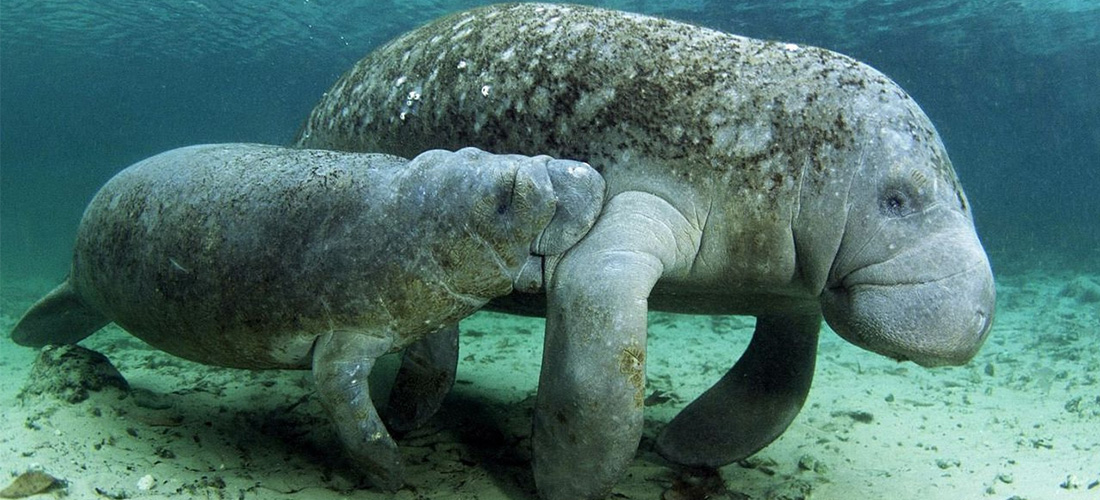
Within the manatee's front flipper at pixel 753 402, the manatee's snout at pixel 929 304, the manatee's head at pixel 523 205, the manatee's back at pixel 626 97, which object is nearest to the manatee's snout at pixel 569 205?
the manatee's head at pixel 523 205

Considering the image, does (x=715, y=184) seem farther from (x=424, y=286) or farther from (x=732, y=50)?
(x=424, y=286)

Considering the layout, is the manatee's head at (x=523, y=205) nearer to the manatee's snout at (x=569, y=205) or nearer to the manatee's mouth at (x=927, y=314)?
the manatee's snout at (x=569, y=205)

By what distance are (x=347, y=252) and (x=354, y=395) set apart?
0.68 meters

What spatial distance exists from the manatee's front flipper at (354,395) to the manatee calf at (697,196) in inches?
31.5

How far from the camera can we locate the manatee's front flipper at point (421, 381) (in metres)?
4.45

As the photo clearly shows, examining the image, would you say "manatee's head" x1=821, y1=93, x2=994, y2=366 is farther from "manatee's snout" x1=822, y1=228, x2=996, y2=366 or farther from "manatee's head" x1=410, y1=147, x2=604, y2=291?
"manatee's head" x1=410, y1=147, x2=604, y2=291

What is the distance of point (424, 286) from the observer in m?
3.39

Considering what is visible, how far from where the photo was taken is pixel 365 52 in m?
40.2

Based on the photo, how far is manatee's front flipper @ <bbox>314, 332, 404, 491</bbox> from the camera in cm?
340

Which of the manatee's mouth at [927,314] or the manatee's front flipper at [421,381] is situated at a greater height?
the manatee's mouth at [927,314]

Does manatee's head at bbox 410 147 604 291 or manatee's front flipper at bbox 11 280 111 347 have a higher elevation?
manatee's head at bbox 410 147 604 291

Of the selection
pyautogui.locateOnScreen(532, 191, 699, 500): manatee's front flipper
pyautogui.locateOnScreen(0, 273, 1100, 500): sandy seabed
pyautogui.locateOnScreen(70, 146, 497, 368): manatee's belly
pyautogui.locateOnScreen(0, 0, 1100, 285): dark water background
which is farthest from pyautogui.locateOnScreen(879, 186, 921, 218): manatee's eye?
pyautogui.locateOnScreen(0, 0, 1100, 285): dark water background

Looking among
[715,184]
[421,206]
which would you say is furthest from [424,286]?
[715,184]

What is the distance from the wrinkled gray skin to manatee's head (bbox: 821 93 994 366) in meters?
1.19
